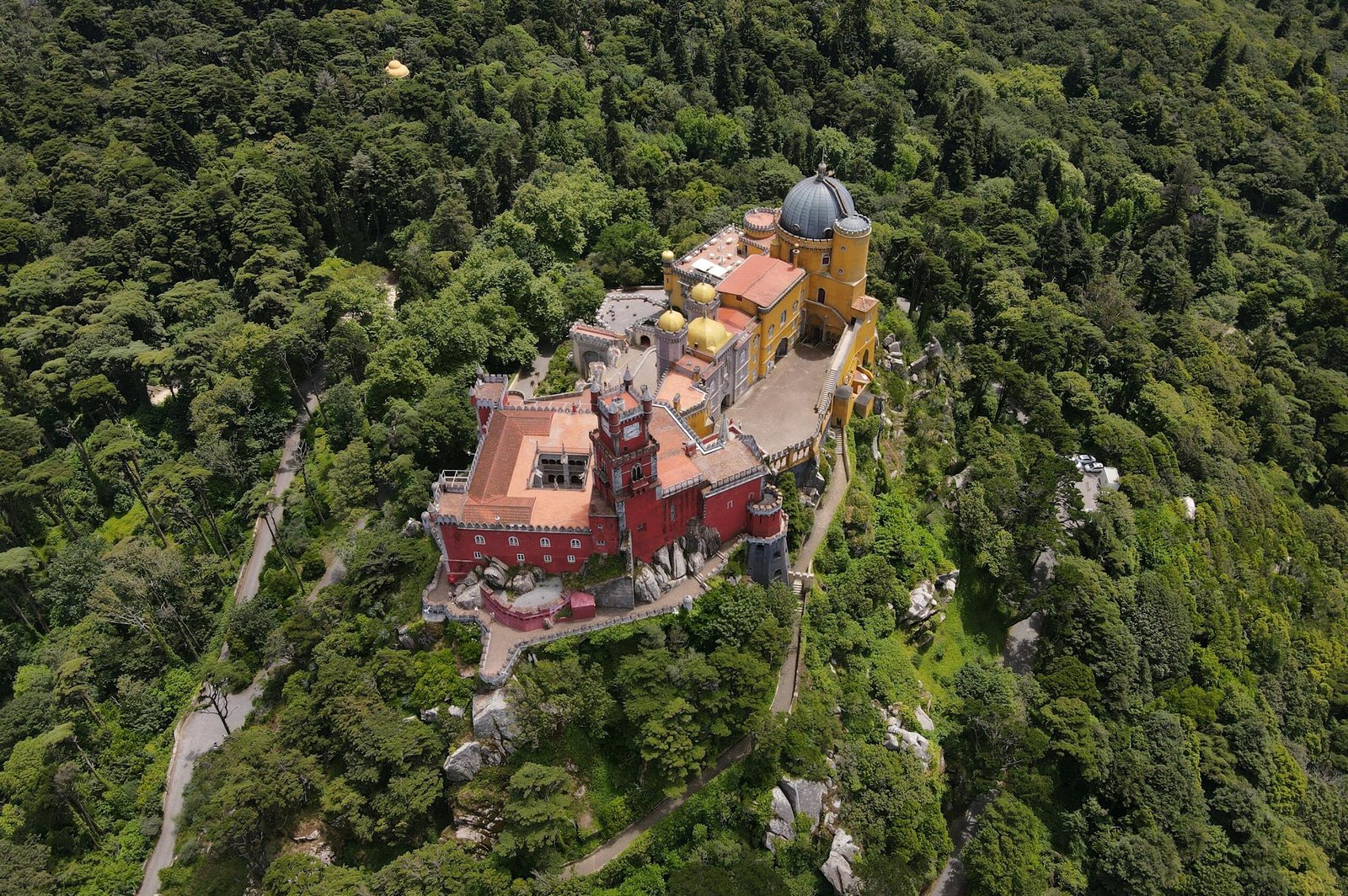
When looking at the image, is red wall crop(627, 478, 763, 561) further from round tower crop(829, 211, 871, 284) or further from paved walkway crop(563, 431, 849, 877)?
round tower crop(829, 211, 871, 284)

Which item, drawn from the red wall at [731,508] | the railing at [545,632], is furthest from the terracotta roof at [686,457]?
the railing at [545,632]

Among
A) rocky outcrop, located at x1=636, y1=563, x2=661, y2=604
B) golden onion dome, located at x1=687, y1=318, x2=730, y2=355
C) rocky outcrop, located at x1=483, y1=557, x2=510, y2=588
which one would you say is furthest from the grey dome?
rocky outcrop, located at x1=483, y1=557, x2=510, y2=588

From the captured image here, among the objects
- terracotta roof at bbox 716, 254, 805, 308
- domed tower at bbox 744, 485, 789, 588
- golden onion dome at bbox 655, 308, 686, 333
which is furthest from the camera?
terracotta roof at bbox 716, 254, 805, 308

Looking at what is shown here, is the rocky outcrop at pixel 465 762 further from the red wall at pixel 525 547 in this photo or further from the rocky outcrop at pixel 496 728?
the red wall at pixel 525 547

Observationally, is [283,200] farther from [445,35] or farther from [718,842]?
[718,842]

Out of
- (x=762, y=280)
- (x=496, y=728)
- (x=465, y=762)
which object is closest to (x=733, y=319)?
(x=762, y=280)

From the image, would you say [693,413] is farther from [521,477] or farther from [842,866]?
[842,866]
